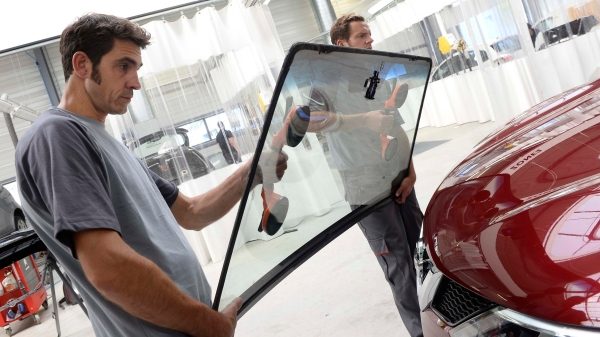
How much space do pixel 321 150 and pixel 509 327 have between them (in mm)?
740

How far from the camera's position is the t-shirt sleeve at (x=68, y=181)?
93 cm

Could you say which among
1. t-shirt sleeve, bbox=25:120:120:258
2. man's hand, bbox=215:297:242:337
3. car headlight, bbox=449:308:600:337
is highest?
t-shirt sleeve, bbox=25:120:120:258

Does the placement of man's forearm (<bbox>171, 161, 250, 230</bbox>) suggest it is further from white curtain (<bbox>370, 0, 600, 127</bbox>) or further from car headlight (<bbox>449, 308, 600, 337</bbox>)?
white curtain (<bbox>370, 0, 600, 127</bbox>)

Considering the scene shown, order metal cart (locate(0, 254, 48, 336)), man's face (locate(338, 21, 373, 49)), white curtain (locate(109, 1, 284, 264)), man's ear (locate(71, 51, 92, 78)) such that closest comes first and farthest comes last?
man's ear (locate(71, 51, 92, 78)), man's face (locate(338, 21, 373, 49)), metal cart (locate(0, 254, 48, 336)), white curtain (locate(109, 1, 284, 264))

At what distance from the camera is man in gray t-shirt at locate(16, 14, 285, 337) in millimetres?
945

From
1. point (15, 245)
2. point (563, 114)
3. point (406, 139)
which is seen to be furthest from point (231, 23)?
point (563, 114)

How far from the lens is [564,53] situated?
17.3 feet

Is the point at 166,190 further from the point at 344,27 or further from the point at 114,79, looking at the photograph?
Answer: the point at 344,27

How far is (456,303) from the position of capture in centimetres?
104

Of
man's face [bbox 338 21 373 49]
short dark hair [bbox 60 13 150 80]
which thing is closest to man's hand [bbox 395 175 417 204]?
man's face [bbox 338 21 373 49]

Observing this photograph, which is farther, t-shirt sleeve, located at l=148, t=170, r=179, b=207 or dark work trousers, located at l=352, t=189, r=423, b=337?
dark work trousers, located at l=352, t=189, r=423, b=337

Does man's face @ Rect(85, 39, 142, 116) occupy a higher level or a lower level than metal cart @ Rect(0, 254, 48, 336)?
higher

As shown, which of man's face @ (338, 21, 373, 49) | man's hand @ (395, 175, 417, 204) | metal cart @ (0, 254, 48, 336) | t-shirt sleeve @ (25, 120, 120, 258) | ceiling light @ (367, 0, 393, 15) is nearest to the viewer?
t-shirt sleeve @ (25, 120, 120, 258)

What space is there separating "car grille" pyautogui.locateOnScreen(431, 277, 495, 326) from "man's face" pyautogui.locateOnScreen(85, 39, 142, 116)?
3.09 ft
